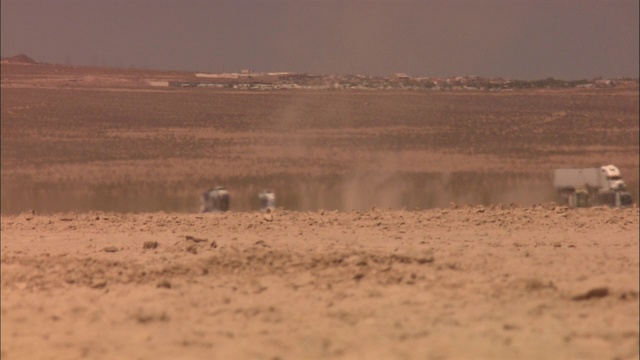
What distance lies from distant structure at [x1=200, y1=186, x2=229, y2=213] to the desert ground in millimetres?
255

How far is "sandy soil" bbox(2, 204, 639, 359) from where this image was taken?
467 centimetres

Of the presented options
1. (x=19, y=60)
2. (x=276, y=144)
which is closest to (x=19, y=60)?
(x=19, y=60)

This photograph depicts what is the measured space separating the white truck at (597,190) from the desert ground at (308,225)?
25.4 inches

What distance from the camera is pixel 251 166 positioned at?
39.2ft

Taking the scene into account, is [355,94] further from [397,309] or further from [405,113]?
[397,309]

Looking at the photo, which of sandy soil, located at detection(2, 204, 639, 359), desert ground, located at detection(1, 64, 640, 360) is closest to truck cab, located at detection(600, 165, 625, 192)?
desert ground, located at detection(1, 64, 640, 360)

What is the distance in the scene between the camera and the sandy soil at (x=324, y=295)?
467 cm

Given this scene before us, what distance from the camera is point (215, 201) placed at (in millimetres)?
10430

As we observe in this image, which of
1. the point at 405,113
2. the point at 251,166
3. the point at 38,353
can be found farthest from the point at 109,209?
the point at 38,353

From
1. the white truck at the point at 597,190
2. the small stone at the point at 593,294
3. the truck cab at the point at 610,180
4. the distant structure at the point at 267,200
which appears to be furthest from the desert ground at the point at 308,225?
the truck cab at the point at 610,180

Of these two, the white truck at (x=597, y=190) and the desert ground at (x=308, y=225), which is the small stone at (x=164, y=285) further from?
the white truck at (x=597, y=190)

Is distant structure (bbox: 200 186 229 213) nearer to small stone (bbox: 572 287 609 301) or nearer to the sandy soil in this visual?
the sandy soil

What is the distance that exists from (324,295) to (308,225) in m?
3.06

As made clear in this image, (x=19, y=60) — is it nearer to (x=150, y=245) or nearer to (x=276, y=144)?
(x=276, y=144)
